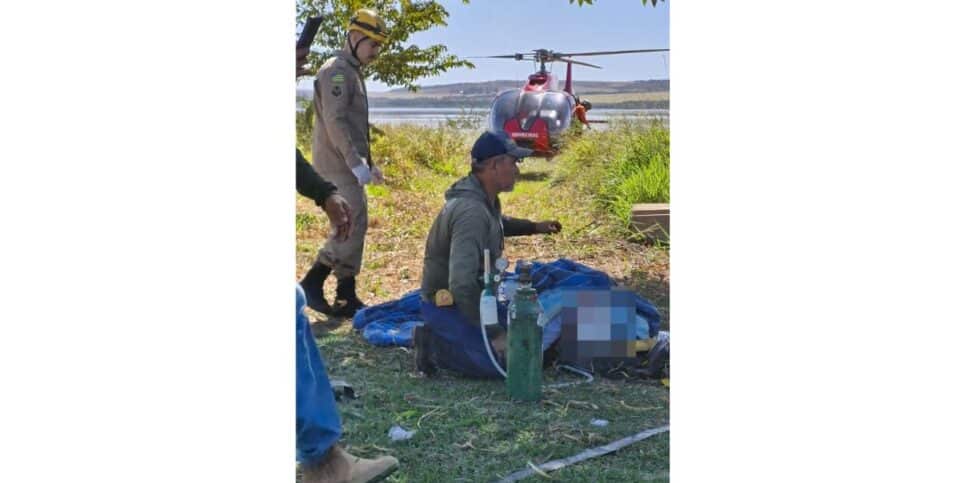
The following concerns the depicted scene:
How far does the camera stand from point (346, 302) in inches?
164

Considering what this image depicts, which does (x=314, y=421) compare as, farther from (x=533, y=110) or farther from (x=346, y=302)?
(x=533, y=110)

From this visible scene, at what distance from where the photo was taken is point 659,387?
159 inches

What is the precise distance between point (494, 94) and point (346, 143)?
540 mm

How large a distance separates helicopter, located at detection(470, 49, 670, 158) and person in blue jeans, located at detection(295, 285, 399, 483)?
1029mm

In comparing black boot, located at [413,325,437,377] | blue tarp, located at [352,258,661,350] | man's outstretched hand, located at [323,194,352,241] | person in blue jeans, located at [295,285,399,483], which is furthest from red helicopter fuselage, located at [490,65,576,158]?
person in blue jeans, located at [295,285,399,483]

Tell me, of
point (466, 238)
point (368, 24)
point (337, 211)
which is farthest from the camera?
point (466, 238)

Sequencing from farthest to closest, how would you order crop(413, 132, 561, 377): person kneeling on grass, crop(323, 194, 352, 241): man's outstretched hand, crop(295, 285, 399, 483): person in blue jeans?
crop(413, 132, 561, 377): person kneeling on grass < crop(323, 194, 352, 241): man's outstretched hand < crop(295, 285, 399, 483): person in blue jeans

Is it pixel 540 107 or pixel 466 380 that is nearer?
pixel 540 107

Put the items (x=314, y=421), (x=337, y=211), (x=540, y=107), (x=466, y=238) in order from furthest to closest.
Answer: (x=466, y=238) → (x=540, y=107) → (x=337, y=211) → (x=314, y=421)

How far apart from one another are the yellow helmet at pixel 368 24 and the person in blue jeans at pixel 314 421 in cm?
97

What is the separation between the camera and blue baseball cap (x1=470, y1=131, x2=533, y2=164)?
13.1ft

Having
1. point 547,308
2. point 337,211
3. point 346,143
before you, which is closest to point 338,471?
point 337,211

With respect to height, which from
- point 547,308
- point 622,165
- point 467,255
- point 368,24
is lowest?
point 547,308

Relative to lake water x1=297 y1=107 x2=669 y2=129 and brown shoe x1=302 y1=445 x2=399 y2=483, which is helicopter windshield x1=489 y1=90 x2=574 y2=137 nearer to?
lake water x1=297 y1=107 x2=669 y2=129
